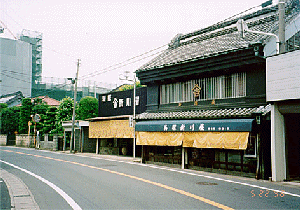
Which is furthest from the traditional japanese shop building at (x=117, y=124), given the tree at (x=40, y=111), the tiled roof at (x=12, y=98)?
the tiled roof at (x=12, y=98)

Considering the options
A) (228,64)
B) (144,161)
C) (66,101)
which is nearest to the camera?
(228,64)

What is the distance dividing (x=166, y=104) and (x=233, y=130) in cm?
808

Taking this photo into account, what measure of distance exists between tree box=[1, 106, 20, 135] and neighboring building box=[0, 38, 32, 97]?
16135mm

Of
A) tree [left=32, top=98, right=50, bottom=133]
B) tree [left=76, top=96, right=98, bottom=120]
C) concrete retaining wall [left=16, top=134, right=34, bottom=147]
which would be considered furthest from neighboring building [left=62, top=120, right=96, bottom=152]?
concrete retaining wall [left=16, top=134, right=34, bottom=147]

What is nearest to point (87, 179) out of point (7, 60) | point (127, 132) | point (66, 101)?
point (127, 132)

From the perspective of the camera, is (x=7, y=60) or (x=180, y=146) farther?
(x=7, y=60)

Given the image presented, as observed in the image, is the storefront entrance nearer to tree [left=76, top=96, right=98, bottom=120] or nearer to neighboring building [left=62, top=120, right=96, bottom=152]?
neighboring building [left=62, top=120, right=96, bottom=152]

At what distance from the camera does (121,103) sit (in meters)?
35.7

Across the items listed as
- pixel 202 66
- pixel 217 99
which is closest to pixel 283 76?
pixel 217 99

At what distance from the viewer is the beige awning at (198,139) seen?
16828 millimetres

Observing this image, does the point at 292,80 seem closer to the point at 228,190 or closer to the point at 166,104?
the point at 228,190

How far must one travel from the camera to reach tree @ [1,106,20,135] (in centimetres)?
6347

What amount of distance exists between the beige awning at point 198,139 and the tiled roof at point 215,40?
5.17 m

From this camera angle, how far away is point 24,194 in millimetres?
11289
